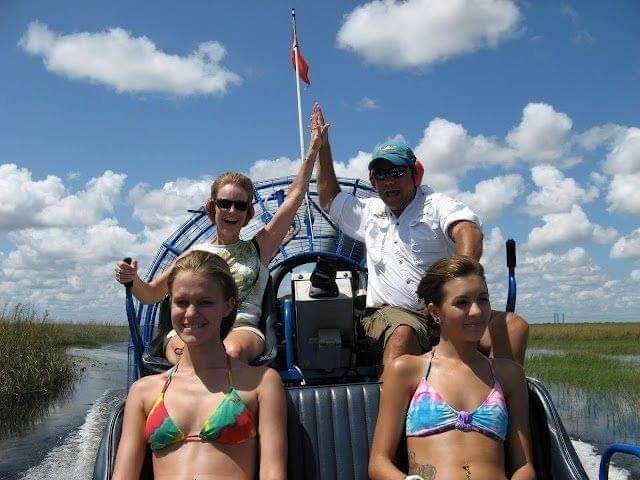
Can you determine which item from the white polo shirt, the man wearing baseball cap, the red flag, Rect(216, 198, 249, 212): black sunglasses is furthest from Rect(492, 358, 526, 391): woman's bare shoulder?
the red flag

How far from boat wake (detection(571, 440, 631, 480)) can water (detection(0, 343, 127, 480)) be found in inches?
214

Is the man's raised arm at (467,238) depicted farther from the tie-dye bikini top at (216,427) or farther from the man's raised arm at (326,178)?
the tie-dye bikini top at (216,427)

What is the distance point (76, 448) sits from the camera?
8156mm

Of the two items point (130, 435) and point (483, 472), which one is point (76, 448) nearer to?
point (130, 435)

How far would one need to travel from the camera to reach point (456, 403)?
249 cm

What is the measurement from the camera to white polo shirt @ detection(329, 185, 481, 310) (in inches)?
149

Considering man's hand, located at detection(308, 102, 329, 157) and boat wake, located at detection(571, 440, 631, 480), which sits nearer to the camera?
man's hand, located at detection(308, 102, 329, 157)

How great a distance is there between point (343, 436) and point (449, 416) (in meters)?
0.53

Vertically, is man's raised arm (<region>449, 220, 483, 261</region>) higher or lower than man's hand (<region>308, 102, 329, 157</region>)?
lower

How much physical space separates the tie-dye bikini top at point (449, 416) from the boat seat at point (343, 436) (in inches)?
6.9

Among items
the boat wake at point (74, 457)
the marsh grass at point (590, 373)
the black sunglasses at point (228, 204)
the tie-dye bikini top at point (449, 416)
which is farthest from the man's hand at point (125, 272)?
the marsh grass at point (590, 373)

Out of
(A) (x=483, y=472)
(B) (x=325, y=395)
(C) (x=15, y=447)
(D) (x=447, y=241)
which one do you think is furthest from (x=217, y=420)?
(C) (x=15, y=447)

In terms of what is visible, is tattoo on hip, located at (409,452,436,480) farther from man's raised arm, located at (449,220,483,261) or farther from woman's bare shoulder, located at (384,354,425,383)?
man's raised arm, located at (449,220,483,261)

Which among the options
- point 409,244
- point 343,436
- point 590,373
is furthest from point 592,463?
point 590,373
